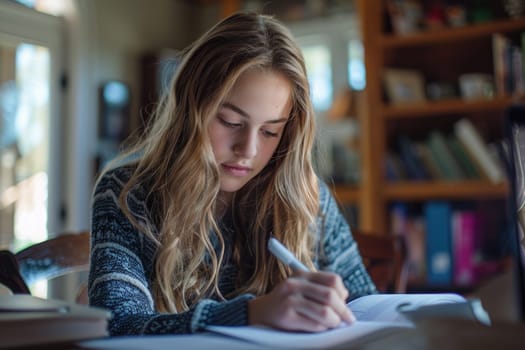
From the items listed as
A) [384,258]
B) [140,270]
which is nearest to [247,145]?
[140,270]

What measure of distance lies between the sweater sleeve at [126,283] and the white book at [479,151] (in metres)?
2.10

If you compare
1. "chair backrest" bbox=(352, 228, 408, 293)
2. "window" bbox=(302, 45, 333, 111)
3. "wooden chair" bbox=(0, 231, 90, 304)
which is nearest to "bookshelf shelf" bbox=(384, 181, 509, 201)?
"window" bbox=(302, 45, 333, 111)

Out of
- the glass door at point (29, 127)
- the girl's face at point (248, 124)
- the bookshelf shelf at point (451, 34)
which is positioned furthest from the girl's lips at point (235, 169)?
the glass door at point (29, 127)

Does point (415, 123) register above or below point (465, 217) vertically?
above

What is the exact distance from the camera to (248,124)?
1.06m

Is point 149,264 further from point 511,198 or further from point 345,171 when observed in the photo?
point 345,171

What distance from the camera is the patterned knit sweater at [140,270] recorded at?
0.70 m

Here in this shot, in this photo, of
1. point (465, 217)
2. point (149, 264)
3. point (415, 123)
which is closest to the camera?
point (149, 264)

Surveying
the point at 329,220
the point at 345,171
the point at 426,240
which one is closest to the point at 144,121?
the point at 329,220

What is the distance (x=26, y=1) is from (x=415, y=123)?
2.37 m

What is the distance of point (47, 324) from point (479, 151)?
8.55 feet

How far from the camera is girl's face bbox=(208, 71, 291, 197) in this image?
1.06m

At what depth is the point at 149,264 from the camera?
105 centimetres

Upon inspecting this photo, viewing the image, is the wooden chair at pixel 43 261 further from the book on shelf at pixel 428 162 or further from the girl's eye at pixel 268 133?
the book on shelf at pixel 428 162
